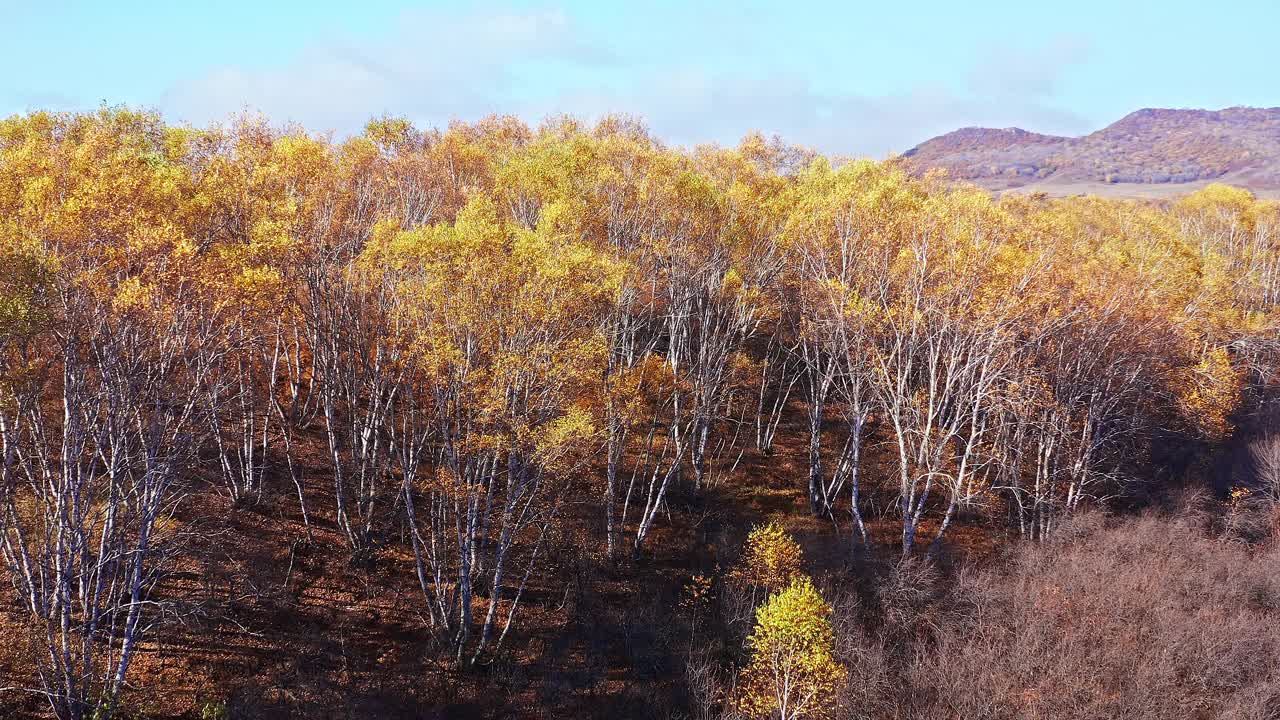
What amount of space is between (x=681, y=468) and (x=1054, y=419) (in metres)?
18.5

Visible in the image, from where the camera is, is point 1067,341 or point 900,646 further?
point 1067,341

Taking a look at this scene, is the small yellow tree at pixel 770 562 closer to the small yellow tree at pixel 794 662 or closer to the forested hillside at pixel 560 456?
the forested hillside at pixel 560 456

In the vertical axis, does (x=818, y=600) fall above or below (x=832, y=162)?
below

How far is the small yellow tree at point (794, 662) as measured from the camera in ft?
63.8

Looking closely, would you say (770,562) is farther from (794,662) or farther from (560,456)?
(560,456)

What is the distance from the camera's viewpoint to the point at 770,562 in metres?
26.6

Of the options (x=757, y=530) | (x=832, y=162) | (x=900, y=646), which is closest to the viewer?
(x=900, y=646)

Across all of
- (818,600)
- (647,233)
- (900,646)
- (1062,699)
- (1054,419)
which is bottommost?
(900,646)

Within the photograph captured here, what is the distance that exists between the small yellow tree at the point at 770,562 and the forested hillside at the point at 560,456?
6.7 inches

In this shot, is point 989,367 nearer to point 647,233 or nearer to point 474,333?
point 647,233

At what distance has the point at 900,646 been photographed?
2427 cm

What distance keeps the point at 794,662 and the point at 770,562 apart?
6.64 m

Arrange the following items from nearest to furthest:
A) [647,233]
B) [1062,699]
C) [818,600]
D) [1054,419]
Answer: [1062,699] < [818,600] < [1054,419] < [647,233]

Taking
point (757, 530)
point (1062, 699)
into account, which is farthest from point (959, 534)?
point (1062, 699)
